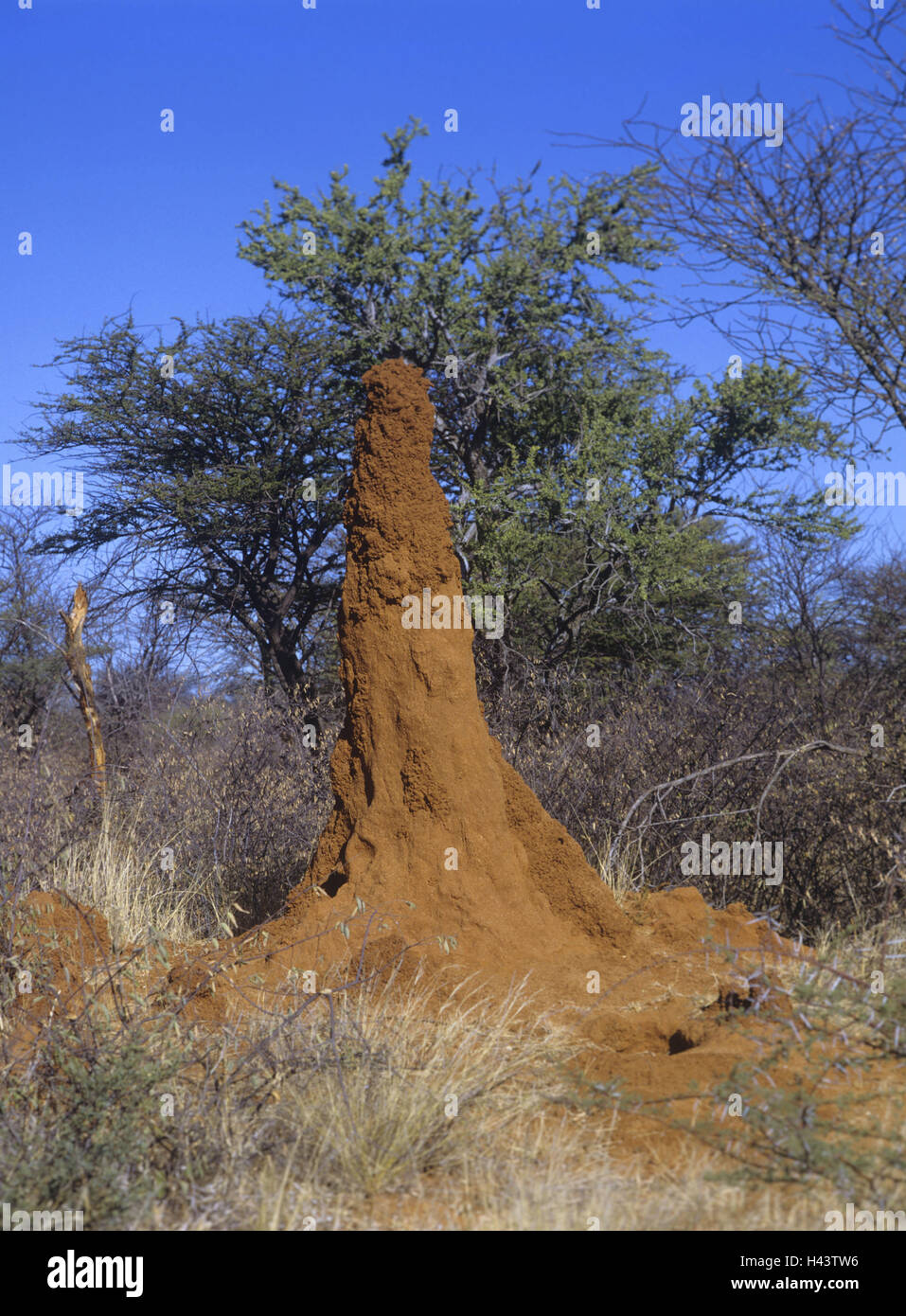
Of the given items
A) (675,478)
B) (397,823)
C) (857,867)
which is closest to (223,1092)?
(397,823)

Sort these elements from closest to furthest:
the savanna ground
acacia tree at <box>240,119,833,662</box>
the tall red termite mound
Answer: the savanna ground → the tall red termite mound → acacia tree at <box>240,119,833,662</box>

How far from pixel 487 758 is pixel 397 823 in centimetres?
55

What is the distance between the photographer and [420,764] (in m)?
5.52

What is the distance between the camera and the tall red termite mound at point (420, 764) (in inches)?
215

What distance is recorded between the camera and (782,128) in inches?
260

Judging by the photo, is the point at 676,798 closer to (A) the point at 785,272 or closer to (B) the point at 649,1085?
(A) the point at 785,272

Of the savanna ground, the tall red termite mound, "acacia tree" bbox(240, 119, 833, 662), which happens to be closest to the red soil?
the tall red termite mound

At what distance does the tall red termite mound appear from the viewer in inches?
215
